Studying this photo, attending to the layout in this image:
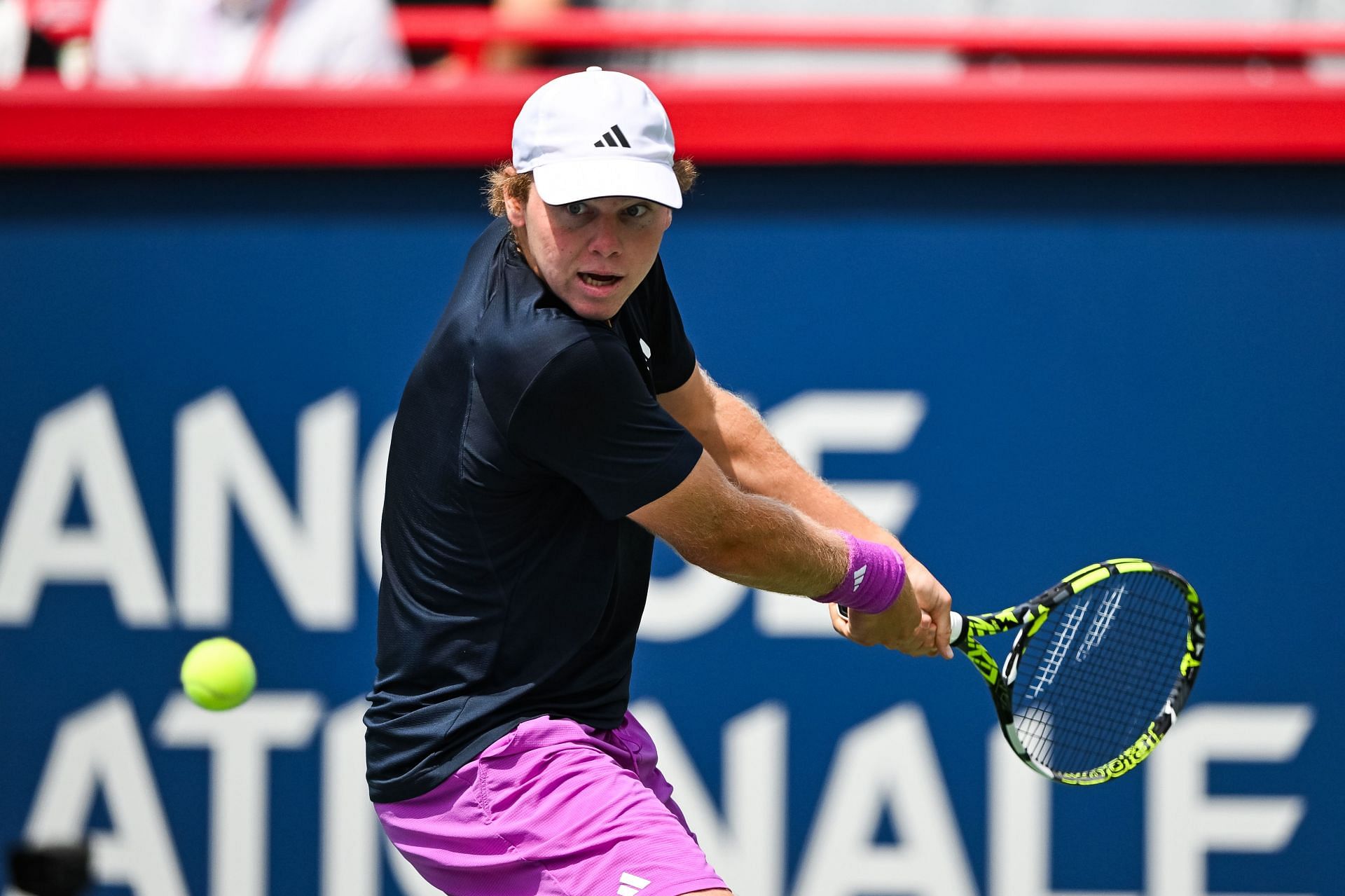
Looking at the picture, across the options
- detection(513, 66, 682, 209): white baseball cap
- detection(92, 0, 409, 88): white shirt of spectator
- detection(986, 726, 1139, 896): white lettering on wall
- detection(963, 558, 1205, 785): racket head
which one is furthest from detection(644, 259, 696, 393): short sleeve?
detection(92, 0, 409, 88): white shirt of spectator

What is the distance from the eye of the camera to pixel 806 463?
3.77 meters

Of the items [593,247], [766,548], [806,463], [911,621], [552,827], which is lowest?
[552,827]

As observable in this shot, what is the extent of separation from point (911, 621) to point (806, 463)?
1097 mm

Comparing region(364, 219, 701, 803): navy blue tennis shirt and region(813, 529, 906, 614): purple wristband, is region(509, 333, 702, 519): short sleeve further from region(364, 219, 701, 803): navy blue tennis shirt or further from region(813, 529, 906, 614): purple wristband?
region(813, 529, 906, 614): purple wristband

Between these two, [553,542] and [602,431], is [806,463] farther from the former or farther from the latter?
[602,431]

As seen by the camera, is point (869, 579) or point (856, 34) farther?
point (856, 34)

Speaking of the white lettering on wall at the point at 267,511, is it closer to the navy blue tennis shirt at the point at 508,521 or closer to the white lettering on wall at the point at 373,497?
the white lettering on wall at the point at 373,497

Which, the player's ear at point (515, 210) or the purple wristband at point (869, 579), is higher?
the player's ear at point (515, 210)

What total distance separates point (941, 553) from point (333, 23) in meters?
1.95

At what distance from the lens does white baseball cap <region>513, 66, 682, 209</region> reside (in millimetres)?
2330

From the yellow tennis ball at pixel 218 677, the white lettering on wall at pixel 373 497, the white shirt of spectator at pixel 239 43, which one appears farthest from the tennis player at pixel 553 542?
the white shirt of spectator at pixel 239 43

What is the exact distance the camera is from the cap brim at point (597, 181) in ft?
7.61

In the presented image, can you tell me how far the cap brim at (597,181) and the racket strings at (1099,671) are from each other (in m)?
1.30

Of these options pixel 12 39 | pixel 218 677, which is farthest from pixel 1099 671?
pixel 12 39
